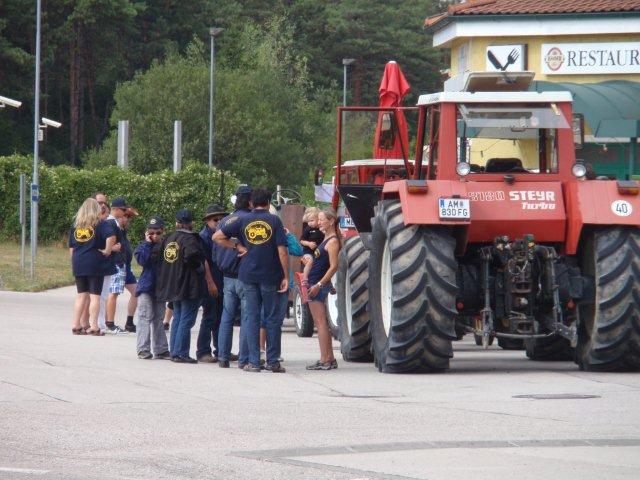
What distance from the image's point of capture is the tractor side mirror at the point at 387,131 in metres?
17.0

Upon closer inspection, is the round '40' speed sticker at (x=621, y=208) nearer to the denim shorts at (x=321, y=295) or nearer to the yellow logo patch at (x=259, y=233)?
the denim shorts at (x=321, y=295)

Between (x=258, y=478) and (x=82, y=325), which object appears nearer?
(x=258, y=478)

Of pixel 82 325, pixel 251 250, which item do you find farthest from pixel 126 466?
pixel 82 325

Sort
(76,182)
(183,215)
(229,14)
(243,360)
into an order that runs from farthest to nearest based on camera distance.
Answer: (229,14) < (76,182) < (183,215) < (243,360)

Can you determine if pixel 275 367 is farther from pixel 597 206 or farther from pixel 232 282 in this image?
pixel 597 206

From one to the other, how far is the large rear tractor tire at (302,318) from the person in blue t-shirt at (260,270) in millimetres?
5823

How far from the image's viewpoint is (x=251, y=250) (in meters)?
14.6

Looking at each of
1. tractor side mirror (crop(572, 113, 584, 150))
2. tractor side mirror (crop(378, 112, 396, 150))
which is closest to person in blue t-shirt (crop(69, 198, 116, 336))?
tractor side mirror (crop(378, 112, 396, 150))

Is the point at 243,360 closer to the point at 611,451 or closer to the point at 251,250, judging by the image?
the point at 251,250

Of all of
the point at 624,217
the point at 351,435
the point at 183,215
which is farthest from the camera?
the point at 183,215

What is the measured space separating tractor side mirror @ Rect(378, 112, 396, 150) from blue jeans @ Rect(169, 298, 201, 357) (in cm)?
312

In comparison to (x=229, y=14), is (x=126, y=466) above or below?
below

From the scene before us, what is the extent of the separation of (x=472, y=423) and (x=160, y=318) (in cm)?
650

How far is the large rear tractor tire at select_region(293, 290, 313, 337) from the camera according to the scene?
20766 millimetres
